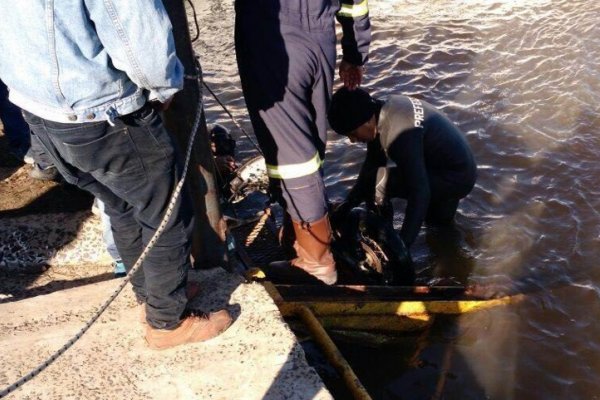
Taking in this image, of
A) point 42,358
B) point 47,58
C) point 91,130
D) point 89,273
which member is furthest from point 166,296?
point 89,273

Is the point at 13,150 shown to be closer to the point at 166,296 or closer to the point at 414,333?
the point at 166,296

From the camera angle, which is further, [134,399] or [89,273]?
[89,273]

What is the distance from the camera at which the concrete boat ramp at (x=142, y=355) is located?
2555 millimetres

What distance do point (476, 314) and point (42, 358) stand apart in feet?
9.21

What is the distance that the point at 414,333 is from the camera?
155 inches

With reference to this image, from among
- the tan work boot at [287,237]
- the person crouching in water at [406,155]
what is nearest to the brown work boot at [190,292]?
the tan work boot at [287,237]

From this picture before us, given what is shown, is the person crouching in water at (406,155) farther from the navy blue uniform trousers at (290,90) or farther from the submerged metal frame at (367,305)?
the navy blue uniform trousers at (290,90)

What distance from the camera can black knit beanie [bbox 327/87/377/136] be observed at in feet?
13.8

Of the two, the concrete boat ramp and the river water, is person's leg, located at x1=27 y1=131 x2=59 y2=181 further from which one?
the river water

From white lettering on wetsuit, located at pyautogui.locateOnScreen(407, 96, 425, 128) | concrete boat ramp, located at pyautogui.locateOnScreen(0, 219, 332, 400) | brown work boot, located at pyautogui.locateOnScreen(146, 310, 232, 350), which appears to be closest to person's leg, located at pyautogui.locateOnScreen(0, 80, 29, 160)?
concrete boat ramp, located at pyautogui.locateOnScreen(0, 219, 332, 400)

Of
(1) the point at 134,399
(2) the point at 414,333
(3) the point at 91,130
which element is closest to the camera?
(3) the point at 91,130

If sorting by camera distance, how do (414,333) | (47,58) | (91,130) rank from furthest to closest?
(414,333)
(91,130)
(47,58)

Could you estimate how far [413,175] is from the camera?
168 inches

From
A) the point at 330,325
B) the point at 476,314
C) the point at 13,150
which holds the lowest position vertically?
the point at 476,314
